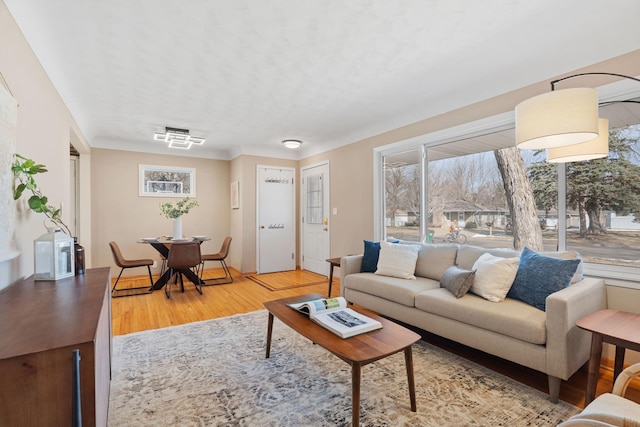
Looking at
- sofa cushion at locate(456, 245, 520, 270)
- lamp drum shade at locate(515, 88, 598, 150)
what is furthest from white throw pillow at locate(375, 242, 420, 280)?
lamp drum shade at locate(515, 88, 598, 150)

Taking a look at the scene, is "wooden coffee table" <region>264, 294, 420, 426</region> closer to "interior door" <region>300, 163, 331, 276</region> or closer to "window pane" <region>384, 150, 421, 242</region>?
"window pane" <region>384, 150, 421, 242</region>

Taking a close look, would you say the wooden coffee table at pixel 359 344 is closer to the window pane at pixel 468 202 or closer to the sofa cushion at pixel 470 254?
the sofa cushion at pixel 470 254

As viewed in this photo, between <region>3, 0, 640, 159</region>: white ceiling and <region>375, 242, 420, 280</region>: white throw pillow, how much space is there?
167cm

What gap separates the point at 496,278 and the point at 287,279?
3597 millimetres

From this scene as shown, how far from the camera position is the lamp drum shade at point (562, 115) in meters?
1.67

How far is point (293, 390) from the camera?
6.66ft

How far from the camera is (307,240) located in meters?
6.09

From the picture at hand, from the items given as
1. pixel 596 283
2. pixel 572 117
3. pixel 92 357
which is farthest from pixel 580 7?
pixel 92 357

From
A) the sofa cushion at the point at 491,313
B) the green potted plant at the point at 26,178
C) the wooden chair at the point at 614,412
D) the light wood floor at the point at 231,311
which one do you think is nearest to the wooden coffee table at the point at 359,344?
the sofa cushion at the point at 491,313

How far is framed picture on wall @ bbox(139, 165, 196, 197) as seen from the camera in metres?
5.72

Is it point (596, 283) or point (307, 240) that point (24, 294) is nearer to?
point (596, 283)

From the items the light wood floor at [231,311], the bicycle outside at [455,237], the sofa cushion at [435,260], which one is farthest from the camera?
the bicycle outside at [455,237]

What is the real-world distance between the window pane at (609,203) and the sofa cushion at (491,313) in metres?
0.87

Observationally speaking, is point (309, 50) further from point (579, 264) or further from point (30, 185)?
point (579, 264)
